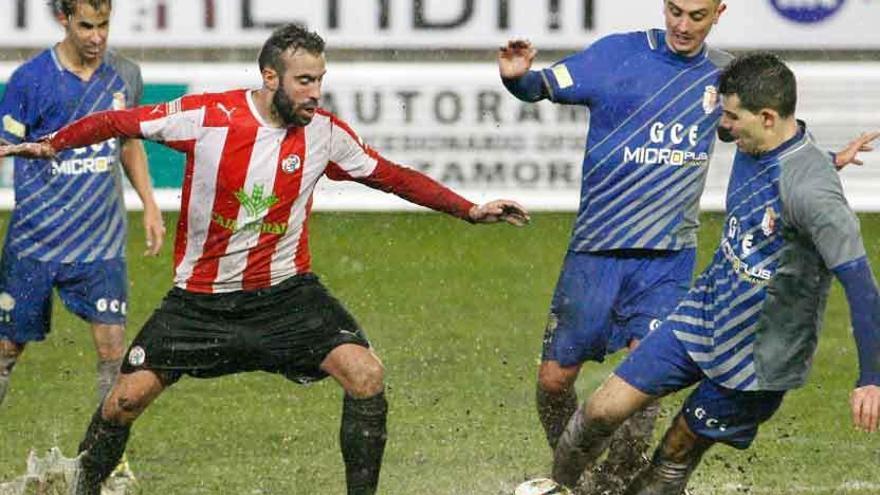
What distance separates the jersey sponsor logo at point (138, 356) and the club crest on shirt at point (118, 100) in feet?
6.44

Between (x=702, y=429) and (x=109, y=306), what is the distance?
3.39 meters

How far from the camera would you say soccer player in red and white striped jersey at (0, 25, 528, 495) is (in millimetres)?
8562

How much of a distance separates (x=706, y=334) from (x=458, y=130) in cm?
925

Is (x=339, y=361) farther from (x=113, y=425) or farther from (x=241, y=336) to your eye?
(x=113, y=425)

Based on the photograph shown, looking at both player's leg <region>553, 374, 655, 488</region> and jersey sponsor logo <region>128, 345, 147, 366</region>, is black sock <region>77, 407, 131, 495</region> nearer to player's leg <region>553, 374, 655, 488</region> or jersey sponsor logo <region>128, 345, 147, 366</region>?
jersey sponsor logo <region>128, 345, 147, 366</region>

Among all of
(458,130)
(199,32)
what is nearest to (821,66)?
(458,130)

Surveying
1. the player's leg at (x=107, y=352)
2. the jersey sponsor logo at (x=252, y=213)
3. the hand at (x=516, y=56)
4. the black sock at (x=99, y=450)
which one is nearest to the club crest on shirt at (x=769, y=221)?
the hand at (x=516, y=56)

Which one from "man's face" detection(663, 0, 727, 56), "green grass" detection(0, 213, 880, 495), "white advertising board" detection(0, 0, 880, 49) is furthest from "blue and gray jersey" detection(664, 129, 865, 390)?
"white advertising board" detection(0, 0, 880, 49)

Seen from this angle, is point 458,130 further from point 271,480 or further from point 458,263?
point 271,480

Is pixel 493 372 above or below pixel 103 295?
below

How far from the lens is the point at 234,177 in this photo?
860 cm

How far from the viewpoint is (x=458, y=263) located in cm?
1578

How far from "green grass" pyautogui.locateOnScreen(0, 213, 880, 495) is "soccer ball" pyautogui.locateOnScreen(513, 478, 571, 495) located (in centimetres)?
97

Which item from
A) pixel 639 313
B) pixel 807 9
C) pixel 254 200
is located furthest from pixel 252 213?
pixel 807 9
